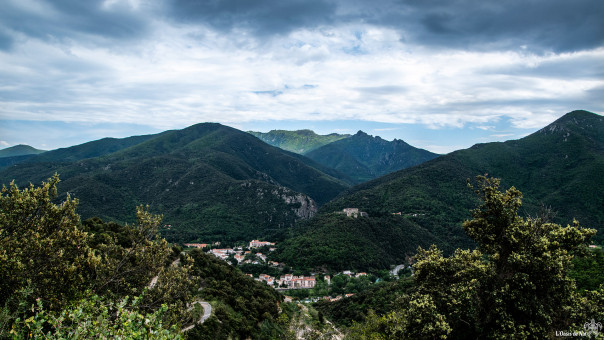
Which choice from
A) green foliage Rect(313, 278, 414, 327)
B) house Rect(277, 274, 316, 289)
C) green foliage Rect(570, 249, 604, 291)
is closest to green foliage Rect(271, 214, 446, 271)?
house Rect(277, 274, 316, 289)

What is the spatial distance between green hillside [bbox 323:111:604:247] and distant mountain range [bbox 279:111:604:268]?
0.25 metres

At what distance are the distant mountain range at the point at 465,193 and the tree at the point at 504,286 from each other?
71.2m

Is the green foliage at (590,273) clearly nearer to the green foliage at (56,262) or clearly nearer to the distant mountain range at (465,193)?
the green foliage at (56,262)

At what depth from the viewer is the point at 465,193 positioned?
14000cm

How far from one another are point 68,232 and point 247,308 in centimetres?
2702

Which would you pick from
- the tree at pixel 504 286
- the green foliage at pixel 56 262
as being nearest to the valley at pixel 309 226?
the green foliage at pixel 56 262

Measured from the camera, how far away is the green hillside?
10762 cm

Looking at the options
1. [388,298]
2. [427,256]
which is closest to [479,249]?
[427,256]

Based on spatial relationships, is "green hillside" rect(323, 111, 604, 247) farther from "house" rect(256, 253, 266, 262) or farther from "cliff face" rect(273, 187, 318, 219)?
"house" rect(256, 253, 266, 262)

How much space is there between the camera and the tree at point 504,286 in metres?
11.1

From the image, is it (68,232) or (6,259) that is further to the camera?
(68,232)

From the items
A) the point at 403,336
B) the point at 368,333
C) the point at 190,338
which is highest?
the point at 403,336

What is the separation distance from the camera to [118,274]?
12.3 meters

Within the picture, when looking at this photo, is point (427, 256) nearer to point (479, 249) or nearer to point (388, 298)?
point (479, 249)
